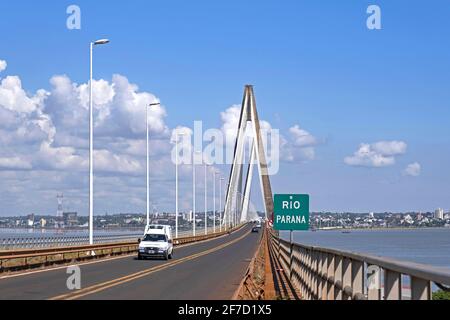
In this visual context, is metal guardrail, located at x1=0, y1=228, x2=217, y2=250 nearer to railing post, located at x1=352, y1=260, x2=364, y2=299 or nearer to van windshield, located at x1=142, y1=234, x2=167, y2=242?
van windshield, located at x1=142, y1=234, x2=167, y2=242

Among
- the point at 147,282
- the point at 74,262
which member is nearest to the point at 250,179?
the point at 74,262

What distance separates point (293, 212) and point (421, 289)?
21.4 m

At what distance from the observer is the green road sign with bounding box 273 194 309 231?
28.8 m

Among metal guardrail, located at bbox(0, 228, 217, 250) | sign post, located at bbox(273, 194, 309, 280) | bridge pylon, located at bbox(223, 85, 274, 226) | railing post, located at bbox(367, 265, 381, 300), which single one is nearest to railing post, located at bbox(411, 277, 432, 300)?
railing post, located at bbox(367, 265, 381, 300)

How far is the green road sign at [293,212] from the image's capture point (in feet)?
94.3

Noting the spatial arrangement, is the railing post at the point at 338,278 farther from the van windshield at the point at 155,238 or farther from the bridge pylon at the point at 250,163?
the bridge pylon at the point at 250,163

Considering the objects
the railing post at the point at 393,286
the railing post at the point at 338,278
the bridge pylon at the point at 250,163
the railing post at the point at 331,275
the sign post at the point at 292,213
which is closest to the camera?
the railing post at the point at 393,286

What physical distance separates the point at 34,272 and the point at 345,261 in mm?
22623

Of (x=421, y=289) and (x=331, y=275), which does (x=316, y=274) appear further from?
(x=421, y=289)

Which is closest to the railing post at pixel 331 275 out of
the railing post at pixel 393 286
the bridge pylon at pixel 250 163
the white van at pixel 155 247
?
the railing post at pixel 393 286

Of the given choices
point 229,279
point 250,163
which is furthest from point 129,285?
point 250,163

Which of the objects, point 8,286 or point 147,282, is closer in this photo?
point 8,286
